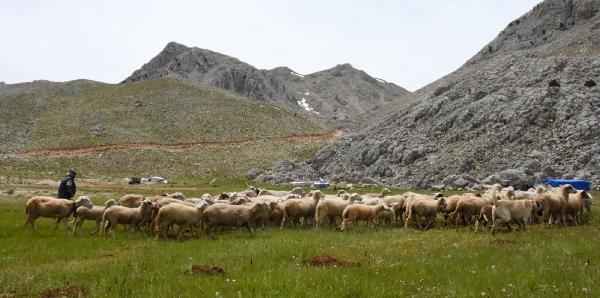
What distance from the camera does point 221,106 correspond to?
13112cm

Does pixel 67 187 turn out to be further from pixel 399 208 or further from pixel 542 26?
pixel 542 26

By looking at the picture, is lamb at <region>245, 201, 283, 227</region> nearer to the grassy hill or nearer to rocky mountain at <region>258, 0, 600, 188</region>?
rocky mountain at <region>258, 0, 600, 188</region>

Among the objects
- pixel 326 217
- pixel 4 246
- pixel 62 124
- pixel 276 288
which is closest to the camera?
pixel 276 288

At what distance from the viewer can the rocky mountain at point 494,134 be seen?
49.6 m

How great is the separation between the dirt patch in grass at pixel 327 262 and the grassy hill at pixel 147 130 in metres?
68.2

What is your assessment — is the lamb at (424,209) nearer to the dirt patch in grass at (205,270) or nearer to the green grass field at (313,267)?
the green grass field at (313,267)

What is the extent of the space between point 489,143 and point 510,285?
4882 centimetres

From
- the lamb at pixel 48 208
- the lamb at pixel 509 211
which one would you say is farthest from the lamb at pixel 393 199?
the lamb at pixel 48 208

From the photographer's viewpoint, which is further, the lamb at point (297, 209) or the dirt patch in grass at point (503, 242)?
the lamb at point (297, 209)

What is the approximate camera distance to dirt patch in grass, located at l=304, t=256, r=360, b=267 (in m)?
12.7

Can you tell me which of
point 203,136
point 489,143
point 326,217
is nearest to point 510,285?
point 326,217

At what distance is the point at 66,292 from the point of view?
991cm

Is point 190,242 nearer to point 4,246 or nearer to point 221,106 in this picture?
point 4,246

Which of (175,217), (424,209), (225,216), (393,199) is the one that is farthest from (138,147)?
(424,209)
